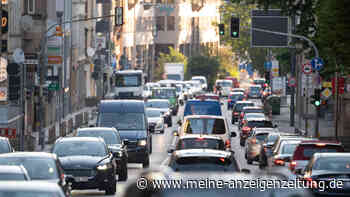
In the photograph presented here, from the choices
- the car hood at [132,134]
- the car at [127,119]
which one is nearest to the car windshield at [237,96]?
the car at [127,119]

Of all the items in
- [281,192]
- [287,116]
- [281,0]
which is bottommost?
[287,116]

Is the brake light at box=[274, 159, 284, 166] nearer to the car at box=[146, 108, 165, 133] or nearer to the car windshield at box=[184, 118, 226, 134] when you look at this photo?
the car windshield at box=[184, 118, 226, 134]

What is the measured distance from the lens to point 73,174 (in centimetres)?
2386

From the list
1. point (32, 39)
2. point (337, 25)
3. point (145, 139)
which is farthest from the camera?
point (32, 39)

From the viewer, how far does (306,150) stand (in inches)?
938

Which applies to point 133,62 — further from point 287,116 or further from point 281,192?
point 281,192

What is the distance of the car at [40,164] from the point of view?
1836 cm

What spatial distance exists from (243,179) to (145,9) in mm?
156714

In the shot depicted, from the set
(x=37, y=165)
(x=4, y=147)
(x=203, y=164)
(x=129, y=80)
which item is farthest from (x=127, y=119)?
(x=129, y=80)

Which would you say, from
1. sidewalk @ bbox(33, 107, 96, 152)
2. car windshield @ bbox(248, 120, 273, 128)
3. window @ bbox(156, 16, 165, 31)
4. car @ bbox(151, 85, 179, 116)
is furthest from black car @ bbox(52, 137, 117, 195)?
window @ bbox(156, 16, 165, 31)

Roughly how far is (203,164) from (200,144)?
6579 mm

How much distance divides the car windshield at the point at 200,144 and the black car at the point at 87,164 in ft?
5.95

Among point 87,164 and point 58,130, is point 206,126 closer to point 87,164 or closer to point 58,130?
point 87,164

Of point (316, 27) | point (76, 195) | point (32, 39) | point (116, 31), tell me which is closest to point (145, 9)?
point (116, 31)
